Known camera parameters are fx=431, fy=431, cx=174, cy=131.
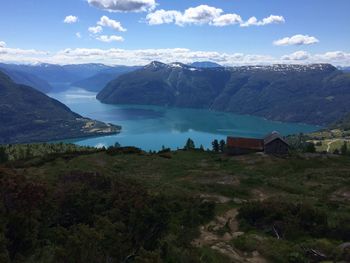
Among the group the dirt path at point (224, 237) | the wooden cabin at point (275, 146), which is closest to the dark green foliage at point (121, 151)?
the wooden cabin at point (275, 146)

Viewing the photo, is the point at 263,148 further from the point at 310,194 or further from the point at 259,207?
the point at 259,207

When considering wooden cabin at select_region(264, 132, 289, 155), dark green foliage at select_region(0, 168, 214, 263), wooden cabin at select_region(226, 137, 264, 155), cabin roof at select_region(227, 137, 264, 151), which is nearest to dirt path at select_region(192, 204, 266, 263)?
dark green foliage at select_region(0, 168, 214, 263)

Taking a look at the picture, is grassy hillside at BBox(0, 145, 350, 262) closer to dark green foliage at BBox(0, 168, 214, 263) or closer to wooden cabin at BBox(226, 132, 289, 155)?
dark green foliage at BBox(0, 168, 214, 263)

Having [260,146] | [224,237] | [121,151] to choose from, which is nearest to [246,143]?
[260,146]

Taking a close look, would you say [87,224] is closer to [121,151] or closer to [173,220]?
[173,220]

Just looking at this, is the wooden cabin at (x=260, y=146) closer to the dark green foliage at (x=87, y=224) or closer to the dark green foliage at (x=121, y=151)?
the dark green foliage at (x=121, y=151)

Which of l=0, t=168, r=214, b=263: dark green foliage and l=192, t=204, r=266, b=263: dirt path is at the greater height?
l=0, t=168, r=214, b=263: dark green foliage
